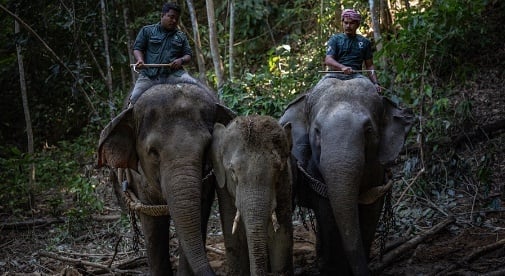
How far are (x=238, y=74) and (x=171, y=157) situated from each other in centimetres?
1151

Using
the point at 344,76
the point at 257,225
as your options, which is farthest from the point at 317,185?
the point at 257,225

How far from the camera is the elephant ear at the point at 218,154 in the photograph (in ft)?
19.1

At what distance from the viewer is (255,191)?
5.19m

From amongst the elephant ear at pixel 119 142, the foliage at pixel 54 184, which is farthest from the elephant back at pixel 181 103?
the foliage at pixel 54 184

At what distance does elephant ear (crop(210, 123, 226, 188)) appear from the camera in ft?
19.1

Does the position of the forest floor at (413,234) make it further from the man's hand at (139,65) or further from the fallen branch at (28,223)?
the man's hand at (139,65)

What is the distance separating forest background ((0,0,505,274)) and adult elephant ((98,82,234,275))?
10.7 ft

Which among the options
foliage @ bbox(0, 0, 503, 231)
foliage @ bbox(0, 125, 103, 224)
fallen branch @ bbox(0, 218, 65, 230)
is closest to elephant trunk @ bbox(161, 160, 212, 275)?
foliage @ bbox(0, 0, 503, 231)

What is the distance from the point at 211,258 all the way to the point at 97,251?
192 cm

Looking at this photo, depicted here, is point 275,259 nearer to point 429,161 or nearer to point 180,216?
point 180,216

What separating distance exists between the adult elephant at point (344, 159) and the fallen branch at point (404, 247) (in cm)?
36

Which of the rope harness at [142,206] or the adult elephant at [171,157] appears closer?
the adult elephant at [171,157]

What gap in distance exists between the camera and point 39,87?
13.8m

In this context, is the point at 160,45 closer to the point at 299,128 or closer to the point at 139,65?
the point at 139,65
